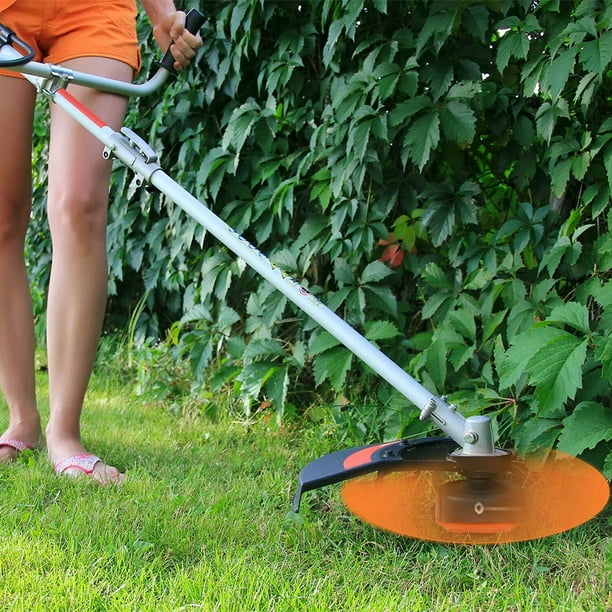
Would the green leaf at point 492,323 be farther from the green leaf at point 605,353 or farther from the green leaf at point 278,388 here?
the green leaf at point 278,388

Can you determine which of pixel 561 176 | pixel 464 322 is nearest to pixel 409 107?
pixel 561 176

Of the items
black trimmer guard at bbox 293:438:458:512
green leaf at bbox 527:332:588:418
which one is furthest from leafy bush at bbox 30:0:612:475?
black trimmer guard at bbox 293:438:458:512

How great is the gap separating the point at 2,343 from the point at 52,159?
51cm

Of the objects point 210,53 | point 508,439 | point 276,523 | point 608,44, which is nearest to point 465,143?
point 608,44

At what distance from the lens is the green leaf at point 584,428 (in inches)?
57.3

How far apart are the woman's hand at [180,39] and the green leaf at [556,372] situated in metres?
1.05

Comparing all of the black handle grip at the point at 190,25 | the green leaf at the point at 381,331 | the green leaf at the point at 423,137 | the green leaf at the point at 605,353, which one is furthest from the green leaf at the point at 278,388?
the green leaf at the point at 605,353

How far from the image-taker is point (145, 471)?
1895 millimetres

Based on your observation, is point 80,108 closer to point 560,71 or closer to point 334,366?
point 334,366

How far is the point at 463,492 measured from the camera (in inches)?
55.9

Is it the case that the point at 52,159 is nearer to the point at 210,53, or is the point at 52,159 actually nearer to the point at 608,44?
the point at 210,53

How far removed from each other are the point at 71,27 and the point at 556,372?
53.2 inches

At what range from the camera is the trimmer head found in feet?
4.59

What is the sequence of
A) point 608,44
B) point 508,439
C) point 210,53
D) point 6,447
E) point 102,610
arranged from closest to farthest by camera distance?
point 102,610
point 608,44
point 508,439
point 6,447
point 210,53
